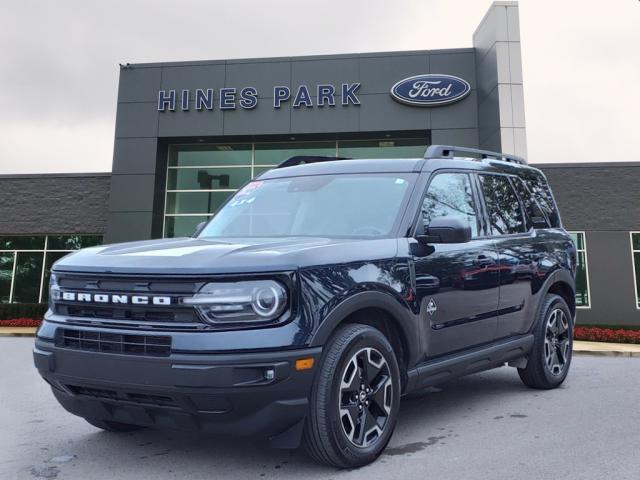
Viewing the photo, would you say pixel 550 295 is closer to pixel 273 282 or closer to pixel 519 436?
pixel 519 436

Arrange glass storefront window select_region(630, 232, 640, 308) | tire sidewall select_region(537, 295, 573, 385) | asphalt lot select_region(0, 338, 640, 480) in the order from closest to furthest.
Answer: asphalt lot select_region(0, 338, 640, 480)
tire sidewall select_region(537, 295, 573, 385)
glass storefront window select_region(630, 232, 640, 308)

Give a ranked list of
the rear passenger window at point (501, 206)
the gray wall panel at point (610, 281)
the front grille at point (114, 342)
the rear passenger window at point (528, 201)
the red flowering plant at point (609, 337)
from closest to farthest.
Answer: the front grille at point (114, 342), the rear passenger window at point (501, 206), the rear passenger window at point (528, 201), the red flowering plant at point (609, 337), the gray wall panel at point (610, 281)

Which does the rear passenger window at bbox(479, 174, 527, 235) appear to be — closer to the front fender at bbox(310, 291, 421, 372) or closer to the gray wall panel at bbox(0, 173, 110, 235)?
the front fender at bbox(310, 291, 421, 372)

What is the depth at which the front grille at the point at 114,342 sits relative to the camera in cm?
295

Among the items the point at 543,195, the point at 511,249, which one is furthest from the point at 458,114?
the point at 511,249

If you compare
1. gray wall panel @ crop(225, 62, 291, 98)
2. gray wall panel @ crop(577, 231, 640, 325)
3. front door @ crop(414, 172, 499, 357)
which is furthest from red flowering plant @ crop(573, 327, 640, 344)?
gray wall panel @ crop(225, 62, 291, 98)

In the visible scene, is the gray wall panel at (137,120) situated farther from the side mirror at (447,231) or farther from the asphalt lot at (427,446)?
the side mirror at (447,231)

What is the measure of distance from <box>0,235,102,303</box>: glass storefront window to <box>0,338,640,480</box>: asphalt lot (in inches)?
688

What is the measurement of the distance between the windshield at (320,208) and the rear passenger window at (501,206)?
1.09 meters

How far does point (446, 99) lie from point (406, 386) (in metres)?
18.0

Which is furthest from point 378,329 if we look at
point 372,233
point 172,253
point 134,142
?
point 134,142

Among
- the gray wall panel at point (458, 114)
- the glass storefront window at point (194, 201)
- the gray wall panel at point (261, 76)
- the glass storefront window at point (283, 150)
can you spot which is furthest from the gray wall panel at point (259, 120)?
the gray wall panel at point (458, 114)

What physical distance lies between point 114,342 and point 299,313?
3.38 ft

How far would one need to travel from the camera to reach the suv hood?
9.74 feet
